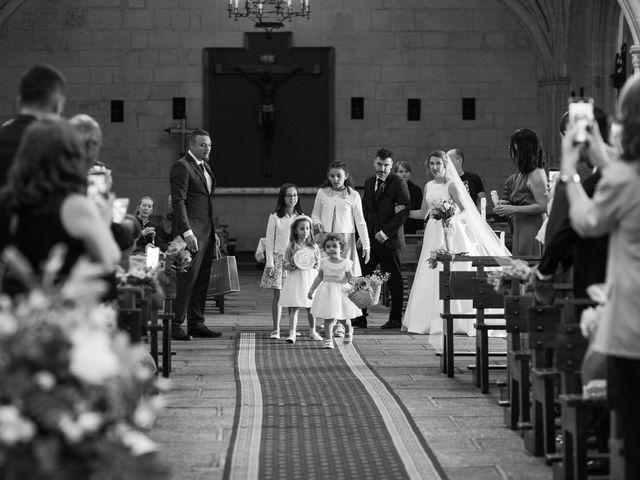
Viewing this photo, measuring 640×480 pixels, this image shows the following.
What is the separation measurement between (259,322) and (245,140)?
9275 millimetres

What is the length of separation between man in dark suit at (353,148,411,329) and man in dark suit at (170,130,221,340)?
1746 mm

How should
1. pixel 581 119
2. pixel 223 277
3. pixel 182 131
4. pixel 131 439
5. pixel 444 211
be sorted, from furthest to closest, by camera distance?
pixel 182 131
pixel 223 277
pixel 444 211
pixel 581 119
pixel 131 439

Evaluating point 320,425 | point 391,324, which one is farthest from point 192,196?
point 320,425

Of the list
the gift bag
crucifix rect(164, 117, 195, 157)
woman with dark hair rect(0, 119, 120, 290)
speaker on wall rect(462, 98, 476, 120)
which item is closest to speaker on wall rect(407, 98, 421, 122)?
speaker on wall rect(462, 98, 476, 120)

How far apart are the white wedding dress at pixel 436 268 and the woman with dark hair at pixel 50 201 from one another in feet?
23.5

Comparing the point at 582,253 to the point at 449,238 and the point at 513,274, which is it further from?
the point at 449,238

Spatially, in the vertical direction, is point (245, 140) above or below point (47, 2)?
below

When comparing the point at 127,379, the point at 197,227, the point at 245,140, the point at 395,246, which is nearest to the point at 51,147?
the point at 127,379

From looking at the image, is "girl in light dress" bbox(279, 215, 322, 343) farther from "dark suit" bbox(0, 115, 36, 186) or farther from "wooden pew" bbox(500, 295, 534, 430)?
"dark suit" bbox(0, 115, 36, 186)

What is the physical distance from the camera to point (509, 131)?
21.7 m

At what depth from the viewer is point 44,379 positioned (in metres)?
2.76

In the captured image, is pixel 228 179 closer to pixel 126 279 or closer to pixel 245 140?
pixel 245 140

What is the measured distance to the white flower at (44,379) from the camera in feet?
9.07

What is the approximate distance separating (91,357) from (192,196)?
27.4ft
